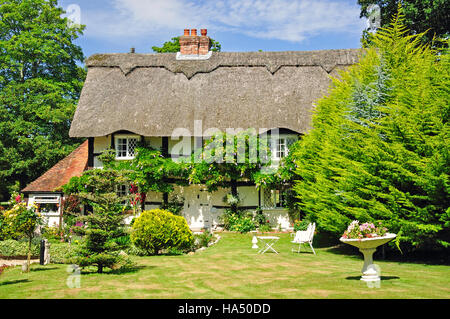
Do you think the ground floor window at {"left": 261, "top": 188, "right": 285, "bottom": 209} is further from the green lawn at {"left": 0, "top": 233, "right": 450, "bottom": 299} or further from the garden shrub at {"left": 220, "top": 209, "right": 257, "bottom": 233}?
the green lawn at {"left": 0, "top": 233, "right": 450, "bottom": 299}

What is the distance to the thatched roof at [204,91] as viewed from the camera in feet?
71.2

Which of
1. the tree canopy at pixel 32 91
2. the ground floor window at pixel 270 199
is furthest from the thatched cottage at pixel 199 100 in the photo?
the tree canopy at pixel 32 91

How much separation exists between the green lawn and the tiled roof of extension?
10935mm

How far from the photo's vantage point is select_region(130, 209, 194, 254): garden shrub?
46.0 feet

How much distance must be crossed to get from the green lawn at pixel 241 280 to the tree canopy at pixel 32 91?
17202 mm

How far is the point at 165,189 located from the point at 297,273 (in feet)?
41.3

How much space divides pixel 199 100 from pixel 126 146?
4.63 m

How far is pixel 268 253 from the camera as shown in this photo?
46.6 feet

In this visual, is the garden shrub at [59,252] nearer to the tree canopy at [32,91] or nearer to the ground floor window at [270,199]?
the ground floor window at [270,199]

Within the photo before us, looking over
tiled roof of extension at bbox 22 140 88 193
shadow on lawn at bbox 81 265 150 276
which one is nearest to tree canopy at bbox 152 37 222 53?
tiled roof of extension at bbox 22 140 88 193

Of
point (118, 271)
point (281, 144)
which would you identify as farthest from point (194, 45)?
point (118, 271)

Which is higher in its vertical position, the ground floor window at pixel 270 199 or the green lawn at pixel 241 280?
the ground floor window at pixel 270 199

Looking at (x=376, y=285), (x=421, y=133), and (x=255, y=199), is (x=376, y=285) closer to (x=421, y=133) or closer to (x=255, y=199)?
(x=421, y=133)

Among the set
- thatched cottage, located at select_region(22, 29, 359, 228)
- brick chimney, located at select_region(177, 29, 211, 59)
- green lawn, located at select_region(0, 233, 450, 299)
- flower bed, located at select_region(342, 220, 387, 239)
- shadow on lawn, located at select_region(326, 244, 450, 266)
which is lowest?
shadow on lawn, located at select_region(326, 244, 450, 266)
